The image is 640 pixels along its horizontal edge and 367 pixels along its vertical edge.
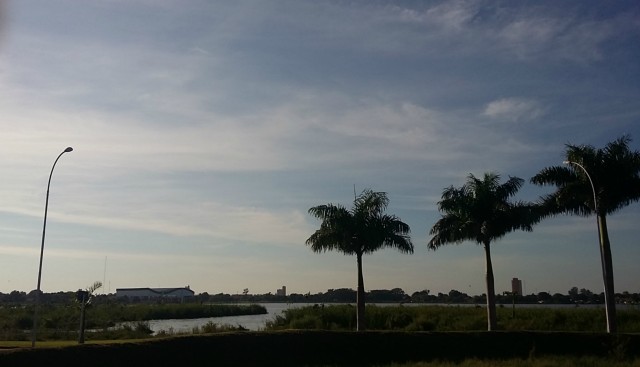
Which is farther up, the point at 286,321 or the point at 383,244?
the point at 383,244

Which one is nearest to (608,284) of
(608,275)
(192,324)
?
(608,275)

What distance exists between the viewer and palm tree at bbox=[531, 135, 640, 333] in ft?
116

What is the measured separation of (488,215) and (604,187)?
270 inches

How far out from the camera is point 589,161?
36.4 metres

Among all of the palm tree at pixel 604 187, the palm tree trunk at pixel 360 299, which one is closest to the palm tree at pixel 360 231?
the palm tree trunk at pixel 360 299

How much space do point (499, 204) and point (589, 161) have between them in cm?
603

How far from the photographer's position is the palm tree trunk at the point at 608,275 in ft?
115

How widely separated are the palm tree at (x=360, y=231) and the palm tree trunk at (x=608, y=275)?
439 inches

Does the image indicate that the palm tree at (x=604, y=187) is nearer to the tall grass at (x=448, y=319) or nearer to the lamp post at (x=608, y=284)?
the lamp post at (x=608, y=284)

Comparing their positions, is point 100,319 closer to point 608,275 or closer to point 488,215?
point 488,215

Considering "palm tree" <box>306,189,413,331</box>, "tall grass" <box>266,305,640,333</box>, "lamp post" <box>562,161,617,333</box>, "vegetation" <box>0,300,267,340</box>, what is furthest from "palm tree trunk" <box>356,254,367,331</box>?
"lamp post" <box>562,161,617,333</box>

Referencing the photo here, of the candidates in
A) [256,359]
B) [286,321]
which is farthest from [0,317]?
[256,359]

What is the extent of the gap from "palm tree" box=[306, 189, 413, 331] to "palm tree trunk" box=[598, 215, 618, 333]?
36.6 ft

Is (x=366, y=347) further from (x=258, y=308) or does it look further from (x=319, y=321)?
(x=258, y=308)
